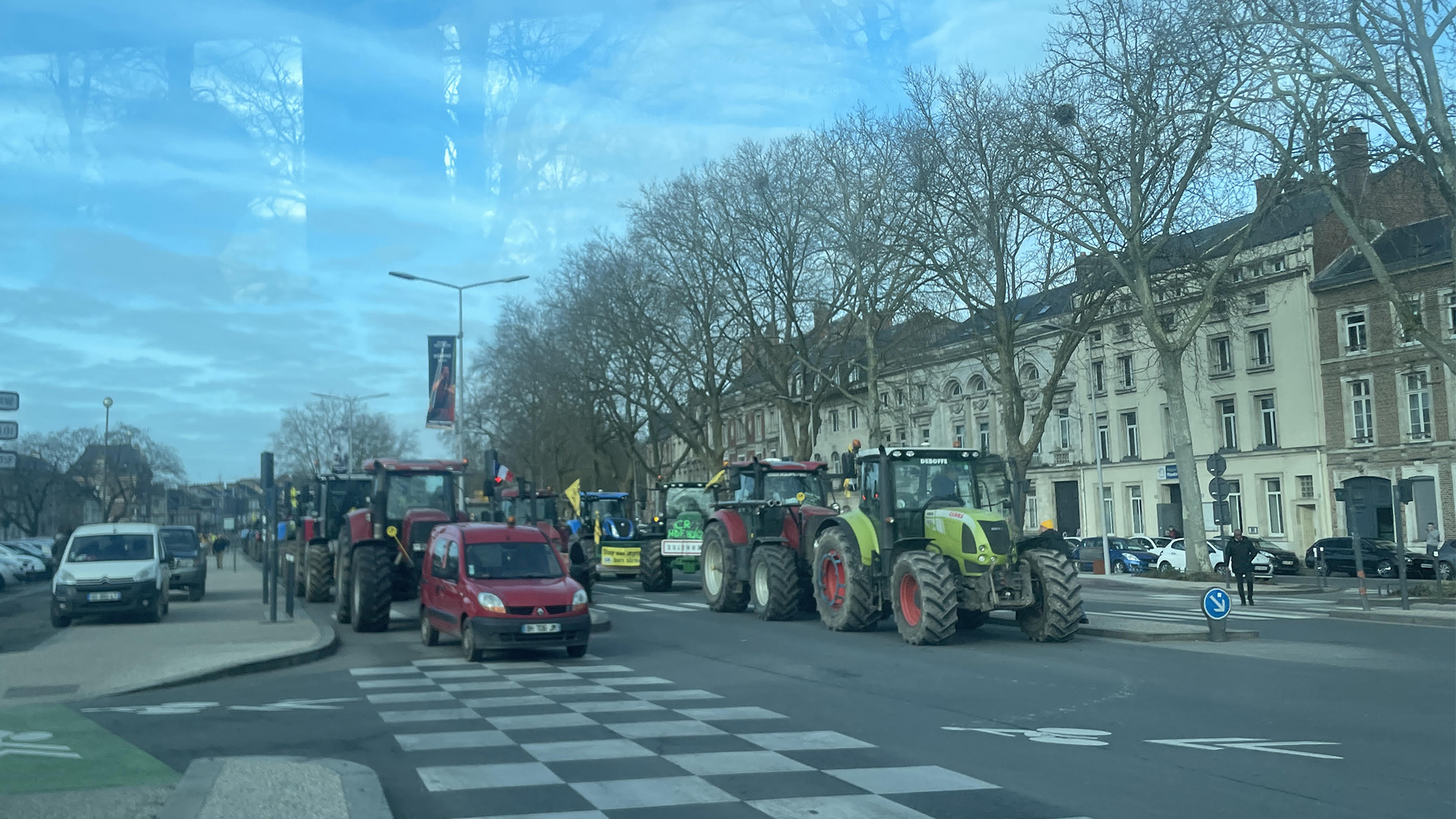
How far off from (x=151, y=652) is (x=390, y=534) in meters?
4.86

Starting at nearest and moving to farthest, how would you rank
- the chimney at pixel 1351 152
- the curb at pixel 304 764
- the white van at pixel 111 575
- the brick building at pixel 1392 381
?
the curb at pixel 304 764, the white van at pixel 111 575, the chimney at pixel 1351 152, the brick building at pixel 1392 381

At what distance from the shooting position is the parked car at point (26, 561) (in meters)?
42.0

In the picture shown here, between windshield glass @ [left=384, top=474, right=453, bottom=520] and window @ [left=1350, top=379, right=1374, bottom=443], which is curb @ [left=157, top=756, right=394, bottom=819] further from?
window @ [left=1350, top=379, right=1374, bottom=443]

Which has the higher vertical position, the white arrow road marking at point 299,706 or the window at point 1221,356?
the window at point 1221,356

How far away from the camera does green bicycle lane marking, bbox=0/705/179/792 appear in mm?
7641

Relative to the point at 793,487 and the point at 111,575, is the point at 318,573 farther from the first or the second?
the point at 793,487

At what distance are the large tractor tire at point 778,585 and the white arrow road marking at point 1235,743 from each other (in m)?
11.7

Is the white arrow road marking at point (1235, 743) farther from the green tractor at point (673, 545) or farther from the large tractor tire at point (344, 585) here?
→ the green tractor at point (673, 545)

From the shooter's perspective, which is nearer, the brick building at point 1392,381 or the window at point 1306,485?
the brick building at point 1392,381

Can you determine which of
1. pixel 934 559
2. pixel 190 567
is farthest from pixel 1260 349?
pixel 190 567

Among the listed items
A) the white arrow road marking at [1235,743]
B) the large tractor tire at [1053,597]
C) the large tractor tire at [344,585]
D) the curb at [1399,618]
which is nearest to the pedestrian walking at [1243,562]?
the curb at [1399,618]

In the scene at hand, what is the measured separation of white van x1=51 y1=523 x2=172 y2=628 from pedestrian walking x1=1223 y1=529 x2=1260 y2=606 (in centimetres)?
2198

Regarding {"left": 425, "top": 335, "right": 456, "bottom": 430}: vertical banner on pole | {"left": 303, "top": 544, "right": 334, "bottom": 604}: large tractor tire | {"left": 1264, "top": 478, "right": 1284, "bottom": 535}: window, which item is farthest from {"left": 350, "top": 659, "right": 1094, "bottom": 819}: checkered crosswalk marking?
{"left": 1264, "top": 478, "right": 1284, "bottom": 535}: window

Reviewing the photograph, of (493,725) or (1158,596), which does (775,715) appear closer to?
(493,725)
